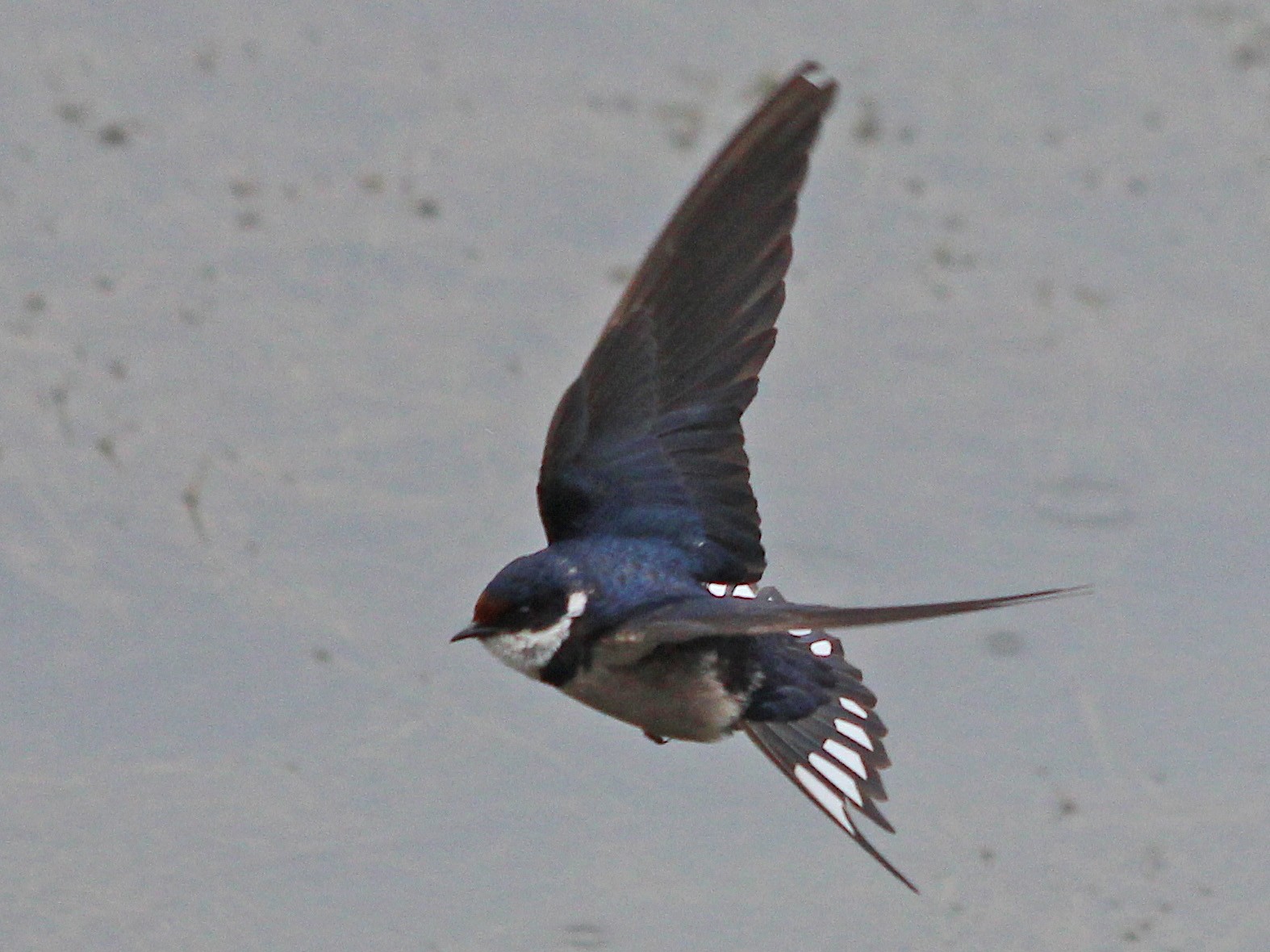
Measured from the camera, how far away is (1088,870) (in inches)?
147

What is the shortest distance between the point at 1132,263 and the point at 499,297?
1.00m

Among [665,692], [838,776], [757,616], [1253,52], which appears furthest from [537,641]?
[1253,52]

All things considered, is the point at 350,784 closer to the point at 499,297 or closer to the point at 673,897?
the point at 673,897

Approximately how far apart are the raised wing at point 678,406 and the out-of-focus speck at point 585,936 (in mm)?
733

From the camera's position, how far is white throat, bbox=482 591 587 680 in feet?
9.16

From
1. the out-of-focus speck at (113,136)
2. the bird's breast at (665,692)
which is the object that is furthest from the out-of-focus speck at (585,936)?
the out-of-focus speck at (113,136)

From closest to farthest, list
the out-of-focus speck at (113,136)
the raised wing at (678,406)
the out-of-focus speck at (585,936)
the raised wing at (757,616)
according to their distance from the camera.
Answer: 1. the raised wing at (757,616)
2. the raised wing at (678,406)
3. the out-of-focus speck at (585,936)
4. the out-of-focus speck at (113,136)

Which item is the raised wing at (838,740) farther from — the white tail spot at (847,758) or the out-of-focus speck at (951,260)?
the out-of-focus speck at (951,260)

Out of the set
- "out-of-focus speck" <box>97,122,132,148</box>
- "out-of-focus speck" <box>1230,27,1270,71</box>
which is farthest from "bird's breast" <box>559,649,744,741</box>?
"out-of-focus speck" <box>1230,27,1270,71</box>

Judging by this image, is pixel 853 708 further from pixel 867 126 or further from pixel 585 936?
pixel 867 126

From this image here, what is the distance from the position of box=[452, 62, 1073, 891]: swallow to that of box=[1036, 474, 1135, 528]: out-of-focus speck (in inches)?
46.2

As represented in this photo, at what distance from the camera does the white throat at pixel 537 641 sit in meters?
2.79

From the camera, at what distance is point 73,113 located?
15.8ft

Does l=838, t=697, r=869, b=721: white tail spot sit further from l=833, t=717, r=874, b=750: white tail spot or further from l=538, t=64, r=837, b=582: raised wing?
l=538, t=64, r=837, b=582: raised wing
